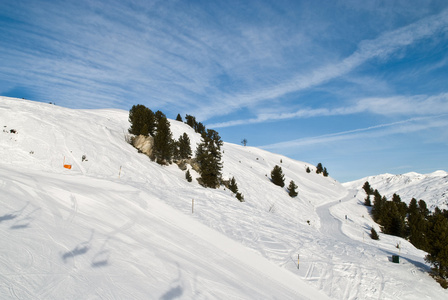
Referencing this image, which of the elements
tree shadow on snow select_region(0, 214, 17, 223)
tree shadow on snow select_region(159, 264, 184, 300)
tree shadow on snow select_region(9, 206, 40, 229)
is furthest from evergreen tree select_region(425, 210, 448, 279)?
tree shadow on snow select_region(0, 214, 17, 223)

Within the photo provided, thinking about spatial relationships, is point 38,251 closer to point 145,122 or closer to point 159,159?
point 159,159

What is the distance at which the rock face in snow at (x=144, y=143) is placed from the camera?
37000mm

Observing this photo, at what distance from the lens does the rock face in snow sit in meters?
37.0

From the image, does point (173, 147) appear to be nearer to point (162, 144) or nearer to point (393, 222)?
point (162, 144)

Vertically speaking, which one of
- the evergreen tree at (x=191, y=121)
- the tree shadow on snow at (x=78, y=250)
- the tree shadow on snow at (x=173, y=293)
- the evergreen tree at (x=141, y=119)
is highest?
the evergreen tree at (x=191, y=121)

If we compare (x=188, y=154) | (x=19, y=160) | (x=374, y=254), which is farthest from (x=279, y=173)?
(x=19, y=160)

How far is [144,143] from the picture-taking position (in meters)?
37.8

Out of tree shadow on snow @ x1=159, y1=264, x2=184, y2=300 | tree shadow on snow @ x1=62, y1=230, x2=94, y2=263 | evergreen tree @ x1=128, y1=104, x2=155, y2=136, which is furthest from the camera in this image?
evergreen tree @ x1=128, y1=104, x2=155, y2=136

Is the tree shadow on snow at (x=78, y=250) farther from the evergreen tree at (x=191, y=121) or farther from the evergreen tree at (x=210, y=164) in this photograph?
the evergreen tree at (x=191, y=121)

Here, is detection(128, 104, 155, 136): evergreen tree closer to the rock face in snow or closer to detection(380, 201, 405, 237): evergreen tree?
the rock face in snow

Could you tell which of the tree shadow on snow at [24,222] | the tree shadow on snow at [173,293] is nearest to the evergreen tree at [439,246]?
the tree shadow on snow at [173,293]

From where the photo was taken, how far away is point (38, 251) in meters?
6.08

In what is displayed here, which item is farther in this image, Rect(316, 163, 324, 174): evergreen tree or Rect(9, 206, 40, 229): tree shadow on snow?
Rect(316, 163, 324, 174): evergreen tree

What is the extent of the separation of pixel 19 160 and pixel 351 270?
2714cm
